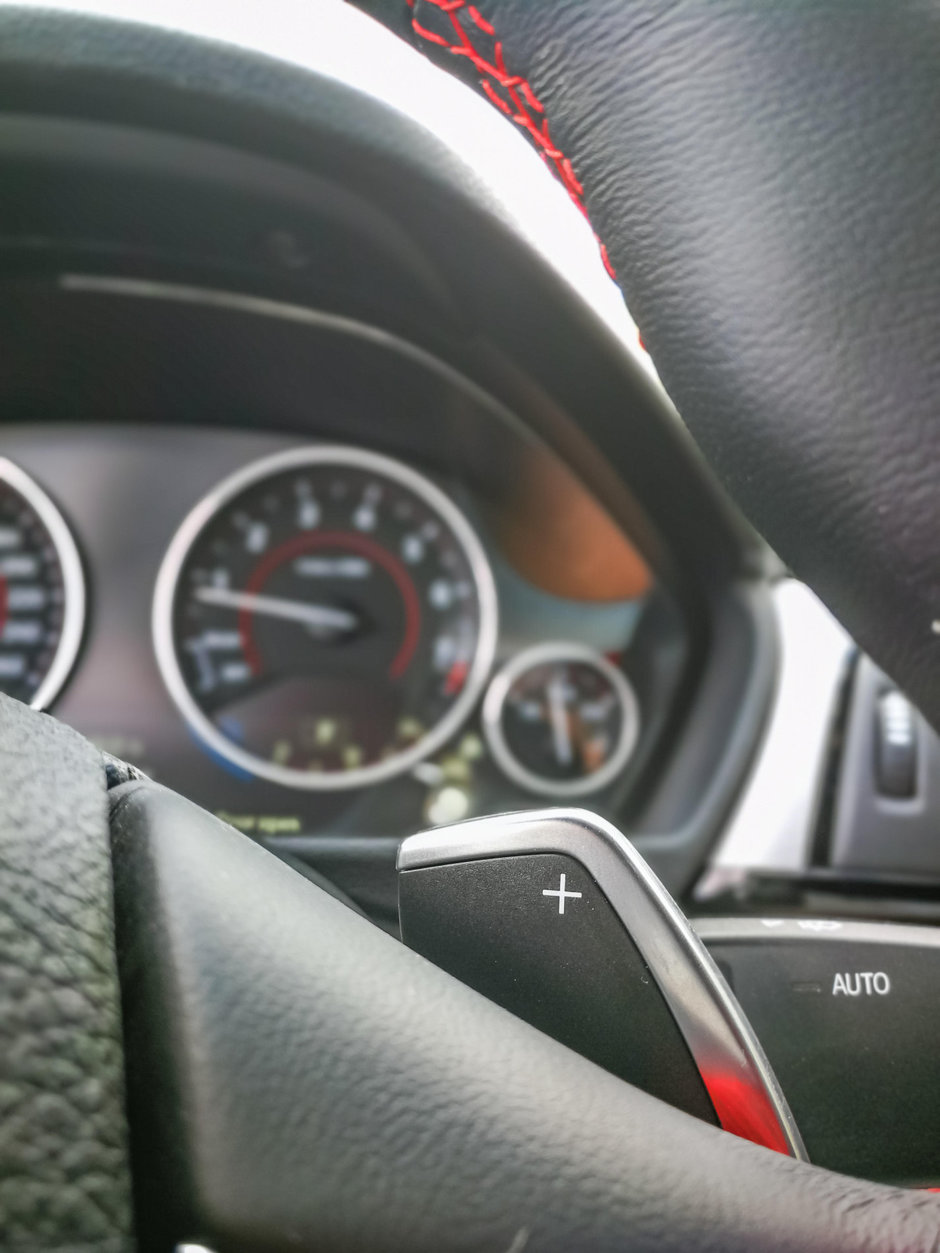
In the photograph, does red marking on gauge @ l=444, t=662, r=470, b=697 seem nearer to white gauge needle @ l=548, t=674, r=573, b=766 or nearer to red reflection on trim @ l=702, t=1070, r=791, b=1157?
white gauge needle @ l=548, t=674, r=573, b=766

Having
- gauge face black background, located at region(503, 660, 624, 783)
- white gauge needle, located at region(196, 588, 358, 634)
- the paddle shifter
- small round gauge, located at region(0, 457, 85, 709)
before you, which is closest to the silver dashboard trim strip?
gauge face black background, located at region(503, 660, 624, 783)

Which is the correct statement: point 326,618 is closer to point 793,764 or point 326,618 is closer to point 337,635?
point 337,635

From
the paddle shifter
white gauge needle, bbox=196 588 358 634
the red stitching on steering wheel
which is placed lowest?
the paddle shifter

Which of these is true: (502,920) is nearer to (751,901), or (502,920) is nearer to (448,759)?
(751,901)

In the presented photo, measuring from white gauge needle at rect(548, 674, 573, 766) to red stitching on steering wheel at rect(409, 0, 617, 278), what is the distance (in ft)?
3.64

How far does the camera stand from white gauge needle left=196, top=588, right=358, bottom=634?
157 cm

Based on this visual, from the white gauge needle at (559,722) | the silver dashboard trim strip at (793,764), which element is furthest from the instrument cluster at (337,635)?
the silver dashboard trim strip at (793,764)

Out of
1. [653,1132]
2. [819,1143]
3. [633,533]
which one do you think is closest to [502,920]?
[653,1132]

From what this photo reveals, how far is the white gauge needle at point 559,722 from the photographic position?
1.53m

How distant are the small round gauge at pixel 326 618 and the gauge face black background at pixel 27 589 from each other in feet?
0.41

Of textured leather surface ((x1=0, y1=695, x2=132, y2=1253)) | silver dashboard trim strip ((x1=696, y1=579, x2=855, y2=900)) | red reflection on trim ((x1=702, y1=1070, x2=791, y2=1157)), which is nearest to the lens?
textured leather surface ((x1=0, y1=695, x2=132, y2=1253))

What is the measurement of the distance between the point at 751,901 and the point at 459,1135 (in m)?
0.83

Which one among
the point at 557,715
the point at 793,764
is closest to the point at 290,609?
the point at 557,715

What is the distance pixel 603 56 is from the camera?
0.41 meters
